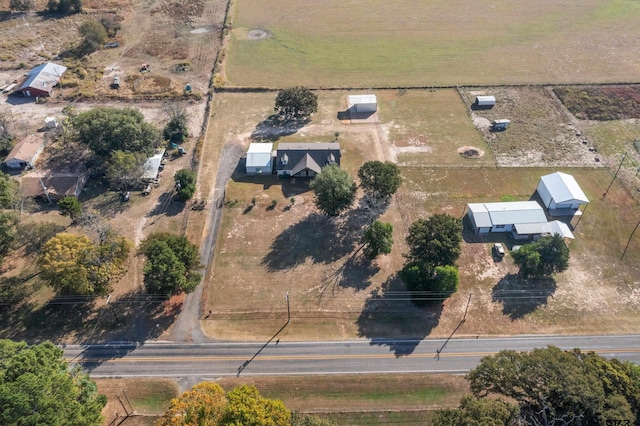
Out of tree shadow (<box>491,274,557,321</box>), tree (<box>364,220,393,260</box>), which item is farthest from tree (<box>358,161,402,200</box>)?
tree shadow (<box>491,274,557,321</box>)

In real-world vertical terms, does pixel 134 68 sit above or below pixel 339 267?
above

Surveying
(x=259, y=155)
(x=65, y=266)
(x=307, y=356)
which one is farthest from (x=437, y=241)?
(x=65, y=266)

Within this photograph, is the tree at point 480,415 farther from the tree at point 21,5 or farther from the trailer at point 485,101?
the tree at point 21,5

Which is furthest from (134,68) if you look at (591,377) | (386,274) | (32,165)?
(591,377)

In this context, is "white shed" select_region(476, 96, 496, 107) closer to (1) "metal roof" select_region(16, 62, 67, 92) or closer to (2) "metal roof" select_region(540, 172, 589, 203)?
(2) "metal roof" select_region(540, 172, 589, 203)

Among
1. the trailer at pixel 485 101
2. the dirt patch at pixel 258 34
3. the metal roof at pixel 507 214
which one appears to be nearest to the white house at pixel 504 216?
the metal roof at pixel 507 214

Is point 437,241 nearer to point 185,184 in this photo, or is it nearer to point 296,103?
point 185,184

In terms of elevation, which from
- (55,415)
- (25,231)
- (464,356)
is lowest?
(464,356)

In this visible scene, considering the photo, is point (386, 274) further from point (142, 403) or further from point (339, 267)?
point (142, 403)
